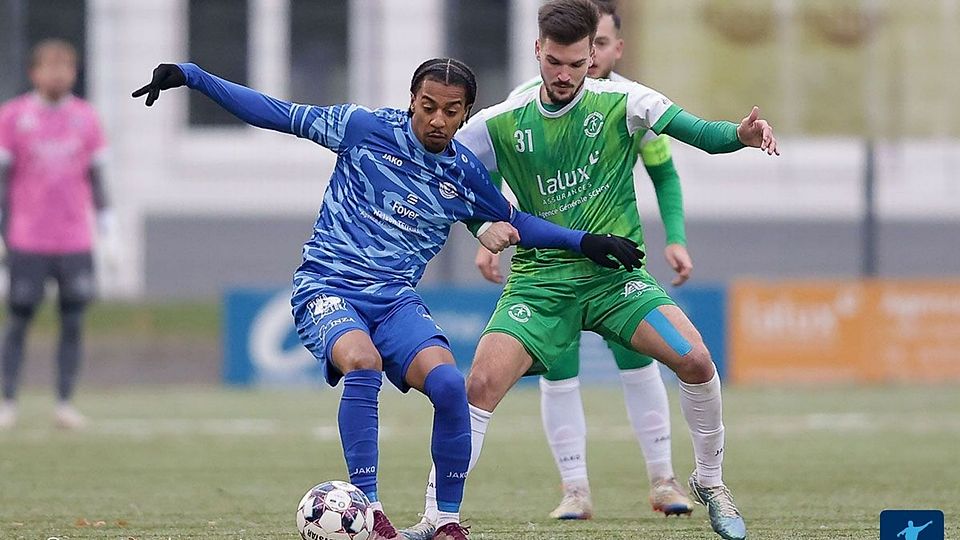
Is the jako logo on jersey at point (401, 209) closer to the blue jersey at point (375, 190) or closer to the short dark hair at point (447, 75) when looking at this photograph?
the blue jersey at point (375, 190)

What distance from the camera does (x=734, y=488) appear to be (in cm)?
834

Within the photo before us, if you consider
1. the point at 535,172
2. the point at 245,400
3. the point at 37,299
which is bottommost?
the point at 245,400

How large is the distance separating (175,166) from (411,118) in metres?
14.0

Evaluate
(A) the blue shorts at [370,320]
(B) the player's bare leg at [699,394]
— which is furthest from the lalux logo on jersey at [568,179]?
(A) the blue shorts at [370,320]

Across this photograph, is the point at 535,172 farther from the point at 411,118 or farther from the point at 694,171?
the point at 694,171

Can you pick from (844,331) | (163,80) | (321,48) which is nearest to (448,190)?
(163,80)

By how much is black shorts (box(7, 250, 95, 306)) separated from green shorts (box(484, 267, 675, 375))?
566 centimetres

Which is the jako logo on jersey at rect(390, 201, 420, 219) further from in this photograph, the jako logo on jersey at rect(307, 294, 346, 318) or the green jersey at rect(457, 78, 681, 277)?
the green jersey at rect(457, 78, 681, 277)

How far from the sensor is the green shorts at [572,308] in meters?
6.62

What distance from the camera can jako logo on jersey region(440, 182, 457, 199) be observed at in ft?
20.9

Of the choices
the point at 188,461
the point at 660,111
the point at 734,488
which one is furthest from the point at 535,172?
the point at 188,461

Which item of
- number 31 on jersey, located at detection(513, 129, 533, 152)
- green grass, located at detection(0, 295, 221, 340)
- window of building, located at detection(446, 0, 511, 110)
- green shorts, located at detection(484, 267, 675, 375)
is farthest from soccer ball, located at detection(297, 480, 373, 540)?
green grass, located at detection(0, 295, 221, 340)

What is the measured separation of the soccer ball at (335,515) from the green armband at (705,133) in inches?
70.1

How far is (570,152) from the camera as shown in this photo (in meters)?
6.68
